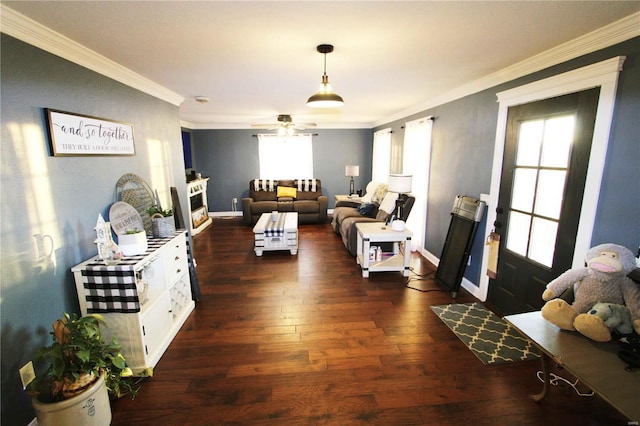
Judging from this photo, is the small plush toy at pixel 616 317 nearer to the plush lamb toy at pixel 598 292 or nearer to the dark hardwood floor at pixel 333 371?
the plush lamb toy at pixel 598 292

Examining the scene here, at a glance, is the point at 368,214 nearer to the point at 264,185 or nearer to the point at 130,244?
the point at 264,185

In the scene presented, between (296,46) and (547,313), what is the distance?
7.69ft

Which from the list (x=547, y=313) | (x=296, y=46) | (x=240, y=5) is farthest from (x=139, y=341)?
(x=547, y=313)

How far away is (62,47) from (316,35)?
5.47 feet

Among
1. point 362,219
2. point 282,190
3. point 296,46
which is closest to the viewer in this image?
point 296,46

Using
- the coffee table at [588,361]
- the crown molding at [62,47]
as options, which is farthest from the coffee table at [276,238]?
the coffee table at [588,361]

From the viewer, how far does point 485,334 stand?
2.49m

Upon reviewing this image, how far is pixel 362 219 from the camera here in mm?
4621

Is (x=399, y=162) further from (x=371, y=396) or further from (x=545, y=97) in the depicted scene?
(x=371, y=396)

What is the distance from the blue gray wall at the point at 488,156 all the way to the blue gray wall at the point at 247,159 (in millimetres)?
1852

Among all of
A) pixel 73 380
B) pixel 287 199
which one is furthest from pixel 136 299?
pixel 287 199

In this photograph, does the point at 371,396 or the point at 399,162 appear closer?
the point at 371,396

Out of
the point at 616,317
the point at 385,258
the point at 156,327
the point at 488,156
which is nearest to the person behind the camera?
the point at 616,317

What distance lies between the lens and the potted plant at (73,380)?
1486mm
